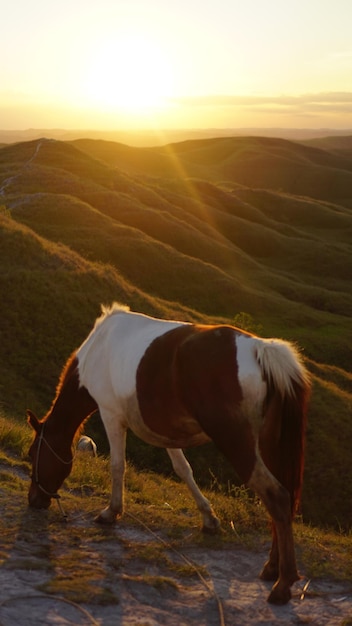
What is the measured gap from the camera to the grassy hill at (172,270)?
24312 mm

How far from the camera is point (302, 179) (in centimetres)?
16112

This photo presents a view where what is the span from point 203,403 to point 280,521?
1553 millimetres

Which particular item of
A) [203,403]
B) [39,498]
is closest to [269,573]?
[203,403]

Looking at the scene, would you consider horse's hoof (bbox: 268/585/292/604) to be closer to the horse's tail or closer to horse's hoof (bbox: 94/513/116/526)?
the horse's tail

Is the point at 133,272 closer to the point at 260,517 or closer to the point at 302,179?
the point at 260,517

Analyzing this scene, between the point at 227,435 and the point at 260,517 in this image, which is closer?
the point at 227,435

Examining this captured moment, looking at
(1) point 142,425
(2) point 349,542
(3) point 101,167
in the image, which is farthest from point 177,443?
(3) point 101,167

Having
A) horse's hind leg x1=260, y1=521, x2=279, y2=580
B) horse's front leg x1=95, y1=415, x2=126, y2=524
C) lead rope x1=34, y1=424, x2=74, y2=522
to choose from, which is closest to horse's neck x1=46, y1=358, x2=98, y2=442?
lead rope x1=34, y1=424, x2=74, y2=522

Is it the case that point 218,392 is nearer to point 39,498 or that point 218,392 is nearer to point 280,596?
point 280,596

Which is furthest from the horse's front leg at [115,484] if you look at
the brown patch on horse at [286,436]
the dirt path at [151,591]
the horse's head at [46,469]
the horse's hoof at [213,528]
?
the brown patch on horse at [286,436]

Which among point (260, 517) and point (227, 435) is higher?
point (227, 435)

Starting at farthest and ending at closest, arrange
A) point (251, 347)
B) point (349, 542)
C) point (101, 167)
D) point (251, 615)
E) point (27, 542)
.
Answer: point (101, 167) < point (349, 542) < point (27, 542) < point (251, 347) < point (251, 615)

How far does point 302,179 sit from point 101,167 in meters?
80.1

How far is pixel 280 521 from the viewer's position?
7.05 meters
